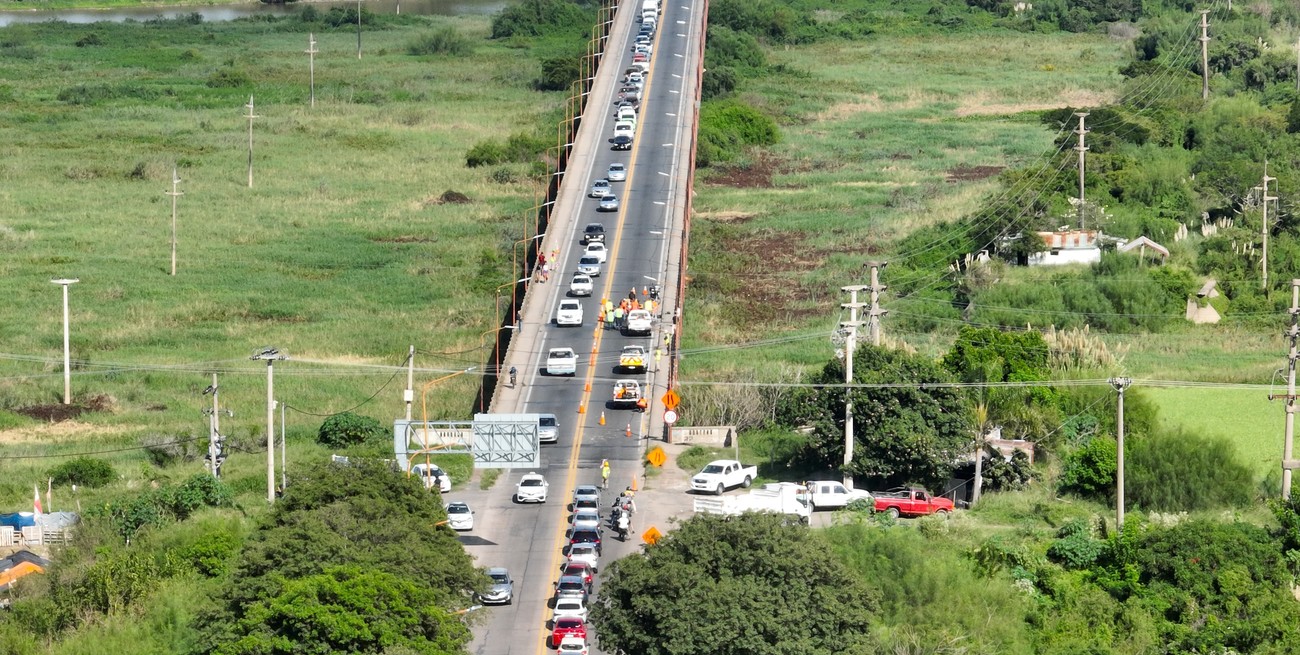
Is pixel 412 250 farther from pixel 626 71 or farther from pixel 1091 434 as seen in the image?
pixel 1091 434

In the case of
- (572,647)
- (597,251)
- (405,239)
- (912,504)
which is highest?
(405,239)

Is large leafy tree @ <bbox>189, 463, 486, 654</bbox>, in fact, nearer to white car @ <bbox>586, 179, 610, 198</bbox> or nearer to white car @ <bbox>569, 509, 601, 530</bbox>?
white car @ <bbox>569, 509, 601, 530</bbox>

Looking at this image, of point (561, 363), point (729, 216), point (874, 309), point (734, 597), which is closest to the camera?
Result: point (734, 597)

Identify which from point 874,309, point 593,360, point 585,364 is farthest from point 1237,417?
point 585,364

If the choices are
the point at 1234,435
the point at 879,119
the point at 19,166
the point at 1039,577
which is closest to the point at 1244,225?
the point at 1234,435

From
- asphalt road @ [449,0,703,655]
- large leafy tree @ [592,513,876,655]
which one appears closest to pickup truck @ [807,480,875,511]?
asphalt road @ [449,0,703,655]

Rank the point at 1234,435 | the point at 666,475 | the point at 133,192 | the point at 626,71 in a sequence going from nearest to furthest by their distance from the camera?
1. the point at 666,475
2. the point at 1234,435
3. the point at 133,192
4. the point at 626,71

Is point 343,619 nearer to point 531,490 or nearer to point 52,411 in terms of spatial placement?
point 531,490
